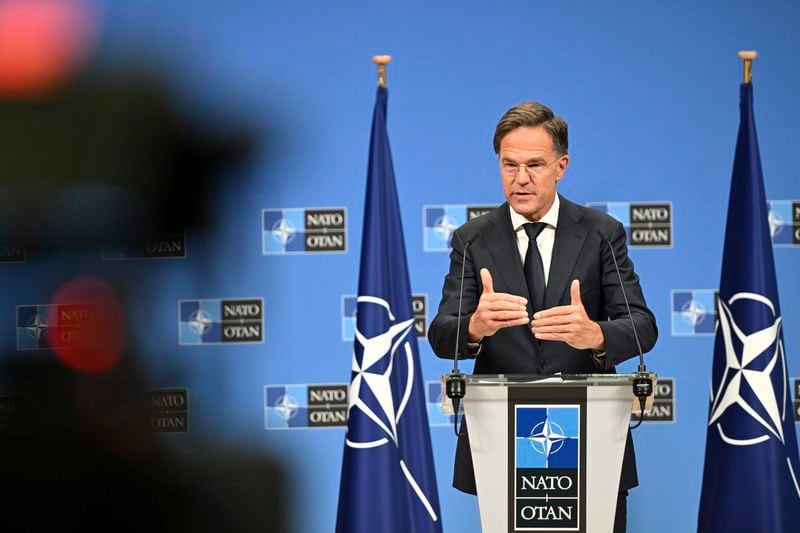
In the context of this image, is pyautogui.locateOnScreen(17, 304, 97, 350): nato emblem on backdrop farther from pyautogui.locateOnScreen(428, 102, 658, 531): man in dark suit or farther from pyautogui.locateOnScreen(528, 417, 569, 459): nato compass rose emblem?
pyautogui.locateOnScreen(528, 417, 569, 459): nato compass rose emblem

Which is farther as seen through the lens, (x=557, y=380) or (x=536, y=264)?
(x=536, y=264)

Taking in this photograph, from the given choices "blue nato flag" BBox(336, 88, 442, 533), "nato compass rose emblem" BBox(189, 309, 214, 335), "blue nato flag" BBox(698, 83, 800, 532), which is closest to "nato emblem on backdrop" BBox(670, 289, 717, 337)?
"blue nato flag" BBox(698, 83, 800, 532)

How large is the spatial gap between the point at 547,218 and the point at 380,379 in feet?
3.44

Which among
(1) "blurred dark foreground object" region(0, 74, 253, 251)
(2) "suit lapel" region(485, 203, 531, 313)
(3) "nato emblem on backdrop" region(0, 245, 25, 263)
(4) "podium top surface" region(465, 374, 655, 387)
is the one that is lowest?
(4) "podium top surface" region(465, 374, 655, 387)

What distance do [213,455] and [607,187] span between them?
2.33 m

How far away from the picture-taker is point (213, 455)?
447cm

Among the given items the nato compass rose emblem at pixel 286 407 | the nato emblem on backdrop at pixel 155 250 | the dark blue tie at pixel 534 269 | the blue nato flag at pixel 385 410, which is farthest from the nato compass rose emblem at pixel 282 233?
the dark blue tie at pixel 534 269

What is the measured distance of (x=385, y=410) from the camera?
133 inches

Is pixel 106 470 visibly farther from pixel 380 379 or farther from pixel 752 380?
pixel 752 380

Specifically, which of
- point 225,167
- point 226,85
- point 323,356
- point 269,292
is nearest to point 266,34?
point 226,85

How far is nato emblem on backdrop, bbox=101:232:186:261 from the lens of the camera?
449cm

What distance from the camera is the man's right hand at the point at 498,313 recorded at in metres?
2.21

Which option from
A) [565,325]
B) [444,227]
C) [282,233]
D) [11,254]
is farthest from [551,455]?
[11,254]

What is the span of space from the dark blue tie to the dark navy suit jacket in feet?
0.08
